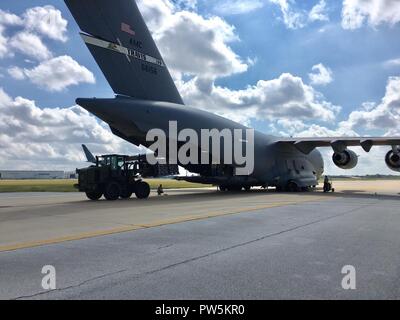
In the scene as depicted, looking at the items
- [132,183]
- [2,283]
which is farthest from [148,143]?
[2,283]

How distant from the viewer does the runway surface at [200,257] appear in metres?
4.92

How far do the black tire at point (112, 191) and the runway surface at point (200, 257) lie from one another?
9041 mm

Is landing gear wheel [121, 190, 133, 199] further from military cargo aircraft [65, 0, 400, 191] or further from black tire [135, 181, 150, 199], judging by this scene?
military cargo aircraft [65, 0, 400, 191]

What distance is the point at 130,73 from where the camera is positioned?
20.2 meters

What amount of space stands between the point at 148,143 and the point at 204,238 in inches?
569

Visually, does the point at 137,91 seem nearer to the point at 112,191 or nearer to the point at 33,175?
the point at 112,191

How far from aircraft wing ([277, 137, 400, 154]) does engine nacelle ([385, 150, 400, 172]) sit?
602mm

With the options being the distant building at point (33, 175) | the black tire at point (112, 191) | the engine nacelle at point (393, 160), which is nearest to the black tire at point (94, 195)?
the black tire at point (112, 191)

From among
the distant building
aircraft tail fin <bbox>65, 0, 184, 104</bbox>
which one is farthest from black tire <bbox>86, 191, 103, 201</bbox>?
the distant building

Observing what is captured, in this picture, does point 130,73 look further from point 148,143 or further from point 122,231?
point 122,231

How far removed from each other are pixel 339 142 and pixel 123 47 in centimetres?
1547

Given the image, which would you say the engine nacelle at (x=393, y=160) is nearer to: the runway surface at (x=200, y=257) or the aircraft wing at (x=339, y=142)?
the aircraft wing at (x=339, y=142)

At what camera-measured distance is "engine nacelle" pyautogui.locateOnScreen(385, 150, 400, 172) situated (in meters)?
27.6

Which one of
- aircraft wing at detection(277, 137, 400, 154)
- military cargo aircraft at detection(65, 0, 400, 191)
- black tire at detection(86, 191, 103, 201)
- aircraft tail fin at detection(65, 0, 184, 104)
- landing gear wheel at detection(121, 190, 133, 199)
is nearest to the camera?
aircraft tail fin at detection(65, 0, 184, 104)
